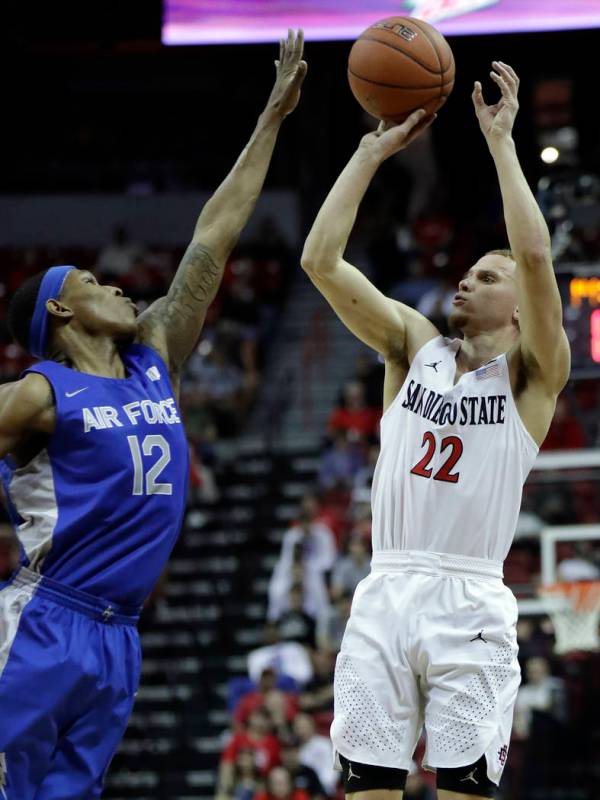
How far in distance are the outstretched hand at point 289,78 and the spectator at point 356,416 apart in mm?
9183

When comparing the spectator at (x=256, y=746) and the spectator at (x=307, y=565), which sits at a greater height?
the spectator at (x=307, y=565)

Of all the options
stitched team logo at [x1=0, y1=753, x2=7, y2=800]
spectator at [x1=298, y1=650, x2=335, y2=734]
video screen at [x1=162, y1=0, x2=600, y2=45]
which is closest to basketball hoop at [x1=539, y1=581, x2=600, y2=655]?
spectator at [x1=298, y1=650, x2=335, y2=734]

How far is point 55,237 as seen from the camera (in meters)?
20.3

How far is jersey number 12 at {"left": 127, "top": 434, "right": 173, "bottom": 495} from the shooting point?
184 inches

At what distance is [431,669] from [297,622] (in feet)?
26.3

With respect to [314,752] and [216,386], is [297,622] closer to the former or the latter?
[314,752]

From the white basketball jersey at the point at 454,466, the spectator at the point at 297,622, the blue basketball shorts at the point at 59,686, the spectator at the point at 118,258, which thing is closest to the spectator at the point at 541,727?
the spectator at the point at 297,622

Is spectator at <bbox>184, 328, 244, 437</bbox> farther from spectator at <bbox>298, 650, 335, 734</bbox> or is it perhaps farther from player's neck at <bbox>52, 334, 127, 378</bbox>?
player's neck at <bbox>52, 334, 127, 378</bbox>

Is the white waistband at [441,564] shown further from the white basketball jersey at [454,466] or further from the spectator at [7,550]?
the spectator at [7,550]

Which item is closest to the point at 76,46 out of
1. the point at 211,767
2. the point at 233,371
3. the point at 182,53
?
the point at 182,53

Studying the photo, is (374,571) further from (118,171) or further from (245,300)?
(118,171)

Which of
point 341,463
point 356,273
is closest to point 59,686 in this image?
point 356,273

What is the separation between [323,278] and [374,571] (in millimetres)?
1019

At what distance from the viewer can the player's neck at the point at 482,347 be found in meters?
5.11
